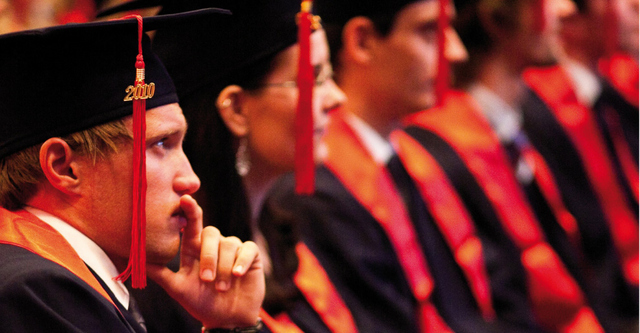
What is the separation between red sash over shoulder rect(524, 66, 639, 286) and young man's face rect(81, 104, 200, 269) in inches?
86.0

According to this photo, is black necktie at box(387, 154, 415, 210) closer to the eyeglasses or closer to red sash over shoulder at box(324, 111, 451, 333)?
red sash over shoulder at box(324, 111, 451, 333)

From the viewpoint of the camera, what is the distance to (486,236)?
248cm

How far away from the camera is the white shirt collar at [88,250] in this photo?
1.13 m

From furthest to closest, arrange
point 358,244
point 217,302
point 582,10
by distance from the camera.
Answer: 1. point 582,10
2. point 358,244
3. point 217,302

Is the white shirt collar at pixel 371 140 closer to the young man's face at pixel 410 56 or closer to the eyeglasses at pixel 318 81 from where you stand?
the young man's face at pixel 410 56

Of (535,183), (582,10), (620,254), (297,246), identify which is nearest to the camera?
(297,246)

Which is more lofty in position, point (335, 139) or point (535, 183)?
point (335, 139)

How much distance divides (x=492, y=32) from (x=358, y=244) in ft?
4.04

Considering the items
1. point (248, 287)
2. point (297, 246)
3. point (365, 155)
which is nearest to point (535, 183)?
point (365, 155)

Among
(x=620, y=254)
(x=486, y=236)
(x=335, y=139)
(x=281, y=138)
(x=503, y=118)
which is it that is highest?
(x=281, y=138)

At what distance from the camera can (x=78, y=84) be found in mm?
1092

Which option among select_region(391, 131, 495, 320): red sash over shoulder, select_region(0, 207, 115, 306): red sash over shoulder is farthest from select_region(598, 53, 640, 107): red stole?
select_region(0, 207, 115, 306): red sash over shoulder

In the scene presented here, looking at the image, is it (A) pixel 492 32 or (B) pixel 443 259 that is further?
(A) pixel 492 32

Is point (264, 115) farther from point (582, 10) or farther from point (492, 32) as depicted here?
point (582, 10)
